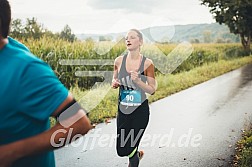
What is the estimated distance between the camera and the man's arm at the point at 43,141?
3.76ft

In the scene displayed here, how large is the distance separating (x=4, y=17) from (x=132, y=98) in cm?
254

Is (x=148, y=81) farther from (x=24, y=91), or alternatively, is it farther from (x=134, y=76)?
(x=24, y=91)

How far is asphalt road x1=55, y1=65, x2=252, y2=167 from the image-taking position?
15.3 feet

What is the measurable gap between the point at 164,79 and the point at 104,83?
2.37 meters

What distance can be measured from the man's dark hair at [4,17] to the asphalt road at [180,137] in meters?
3.44

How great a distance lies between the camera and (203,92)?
413 inches

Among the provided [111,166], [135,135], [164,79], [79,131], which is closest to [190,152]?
[111,166]

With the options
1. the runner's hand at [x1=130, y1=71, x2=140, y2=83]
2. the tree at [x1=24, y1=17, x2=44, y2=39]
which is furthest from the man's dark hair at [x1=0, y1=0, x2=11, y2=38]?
the tree at [x1=24, y1=17, x2=44, y2=39]

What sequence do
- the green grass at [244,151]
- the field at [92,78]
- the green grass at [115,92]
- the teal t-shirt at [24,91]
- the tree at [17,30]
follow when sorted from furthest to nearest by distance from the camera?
the tree at [17,30] → the field at [92,78] → the green grass at [115,92] → the green grass at [244,151] → the teal t-shirt at [24,91]

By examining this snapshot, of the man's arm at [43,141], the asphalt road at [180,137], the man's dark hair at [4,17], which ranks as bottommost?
the asphalt road at [180,137]

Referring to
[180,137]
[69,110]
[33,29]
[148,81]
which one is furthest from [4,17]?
[33,29]

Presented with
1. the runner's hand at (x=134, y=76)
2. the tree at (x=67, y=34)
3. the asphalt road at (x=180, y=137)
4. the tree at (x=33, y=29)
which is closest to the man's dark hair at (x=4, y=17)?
the runner's hand at (x=134, y=76)

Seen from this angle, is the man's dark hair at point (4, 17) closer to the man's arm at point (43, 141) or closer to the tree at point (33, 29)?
the man's arm at point (43, 141)

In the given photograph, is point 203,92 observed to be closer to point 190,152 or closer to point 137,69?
point 190,152
